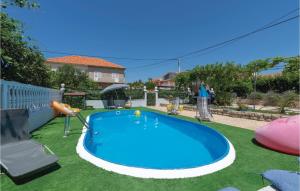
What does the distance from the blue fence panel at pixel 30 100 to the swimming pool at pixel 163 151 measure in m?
2.70

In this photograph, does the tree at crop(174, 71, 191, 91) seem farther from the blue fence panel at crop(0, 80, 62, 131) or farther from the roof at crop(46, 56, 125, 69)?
the roof at crop(46, 56, 125, 69)

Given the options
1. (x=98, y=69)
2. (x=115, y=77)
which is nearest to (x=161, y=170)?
(x=98, y=69)

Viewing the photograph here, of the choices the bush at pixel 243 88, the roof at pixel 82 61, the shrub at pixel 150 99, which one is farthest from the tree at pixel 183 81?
the roof at pixel 82 61

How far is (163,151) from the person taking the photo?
7301 millimetres

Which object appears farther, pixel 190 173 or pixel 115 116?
pixel 115 116

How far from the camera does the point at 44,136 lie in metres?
7.38

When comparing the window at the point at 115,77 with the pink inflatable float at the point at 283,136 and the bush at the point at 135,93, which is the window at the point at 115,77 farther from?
the pink inflatable float at the point at 283,136

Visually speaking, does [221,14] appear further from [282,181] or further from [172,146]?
[282,181]

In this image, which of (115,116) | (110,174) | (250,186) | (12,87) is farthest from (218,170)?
(115,116)

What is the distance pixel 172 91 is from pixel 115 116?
37.6ft

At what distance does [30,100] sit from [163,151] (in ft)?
21.2

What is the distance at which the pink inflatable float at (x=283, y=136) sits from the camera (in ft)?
17.5

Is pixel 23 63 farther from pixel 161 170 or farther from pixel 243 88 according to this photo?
pixel 243 88

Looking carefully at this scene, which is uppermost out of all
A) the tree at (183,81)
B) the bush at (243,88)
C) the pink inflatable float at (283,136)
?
the tree at (183,81)
